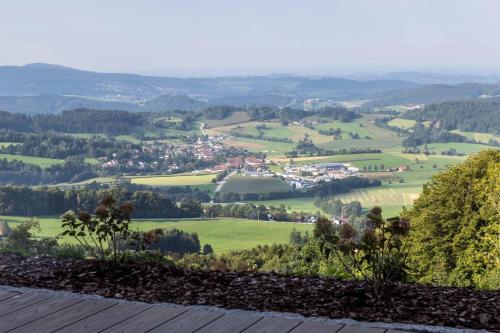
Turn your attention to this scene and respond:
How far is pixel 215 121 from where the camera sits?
140 metres

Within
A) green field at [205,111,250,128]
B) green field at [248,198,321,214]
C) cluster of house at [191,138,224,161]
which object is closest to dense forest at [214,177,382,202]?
green field at [248,198,321,214]

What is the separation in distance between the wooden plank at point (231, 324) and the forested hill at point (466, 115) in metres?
123

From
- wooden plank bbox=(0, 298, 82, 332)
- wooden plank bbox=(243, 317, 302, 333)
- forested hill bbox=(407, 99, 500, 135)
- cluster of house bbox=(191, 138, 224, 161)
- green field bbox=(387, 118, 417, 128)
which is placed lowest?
cluster of house bbox=(191, 138, 224, 161)

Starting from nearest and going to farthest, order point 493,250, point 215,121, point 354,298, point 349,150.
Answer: point 354,298 < point 493,250 < point 349,150 < point 215,121

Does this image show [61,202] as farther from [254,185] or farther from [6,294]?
[6,294]

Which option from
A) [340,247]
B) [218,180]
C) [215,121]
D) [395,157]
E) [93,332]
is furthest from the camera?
[215,121]

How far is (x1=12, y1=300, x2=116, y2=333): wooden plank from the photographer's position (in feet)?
9.61

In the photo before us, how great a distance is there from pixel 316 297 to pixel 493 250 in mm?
14941

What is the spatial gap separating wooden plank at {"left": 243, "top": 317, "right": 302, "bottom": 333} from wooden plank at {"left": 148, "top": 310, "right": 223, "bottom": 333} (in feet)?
0.85

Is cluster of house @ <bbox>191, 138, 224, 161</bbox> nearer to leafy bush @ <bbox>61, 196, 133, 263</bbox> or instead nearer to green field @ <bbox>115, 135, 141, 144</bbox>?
green field @ <bbox>115, 135, 141, 144</bbox>

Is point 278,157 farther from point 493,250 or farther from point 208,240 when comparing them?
point 493,250

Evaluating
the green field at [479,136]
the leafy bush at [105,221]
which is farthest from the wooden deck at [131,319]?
the green field at [479,136]

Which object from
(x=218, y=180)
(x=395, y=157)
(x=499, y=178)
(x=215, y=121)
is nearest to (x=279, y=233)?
(x=499, y=178)

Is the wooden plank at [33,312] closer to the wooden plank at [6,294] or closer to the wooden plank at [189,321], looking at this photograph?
the wooden plank at [6,294]
